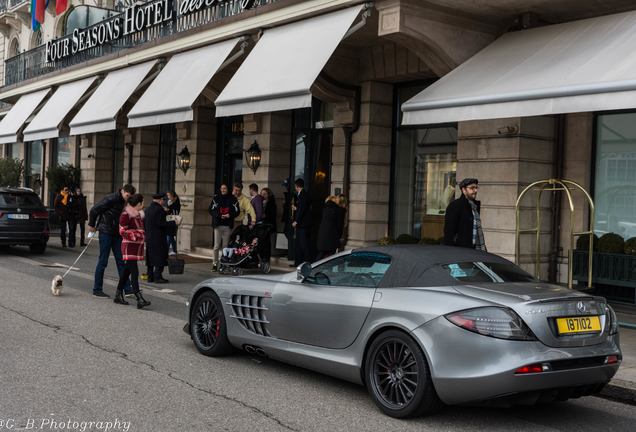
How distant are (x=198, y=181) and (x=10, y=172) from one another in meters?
13.2

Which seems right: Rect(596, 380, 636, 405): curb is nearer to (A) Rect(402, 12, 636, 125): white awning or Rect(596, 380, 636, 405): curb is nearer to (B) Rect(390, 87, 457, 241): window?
(A) Rect(402, 12, 636, 125): white awning

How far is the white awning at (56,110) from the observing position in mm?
21234

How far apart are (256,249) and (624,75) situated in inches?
331

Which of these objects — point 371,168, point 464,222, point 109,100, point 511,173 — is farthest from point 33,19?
point 464,222

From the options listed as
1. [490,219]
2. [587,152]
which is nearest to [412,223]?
[490,219]

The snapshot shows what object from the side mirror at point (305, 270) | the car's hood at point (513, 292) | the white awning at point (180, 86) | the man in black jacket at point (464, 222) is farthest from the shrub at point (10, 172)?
the car's hood at point (513, 292)

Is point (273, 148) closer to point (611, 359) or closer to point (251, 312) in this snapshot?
point (251, 312)

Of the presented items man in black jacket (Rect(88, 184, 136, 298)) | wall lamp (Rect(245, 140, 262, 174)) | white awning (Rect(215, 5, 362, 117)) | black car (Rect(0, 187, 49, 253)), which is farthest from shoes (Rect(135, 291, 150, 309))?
black car (Rect(0, 187, 49, 253))

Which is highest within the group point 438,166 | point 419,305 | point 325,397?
point 438,166

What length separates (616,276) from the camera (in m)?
10.9

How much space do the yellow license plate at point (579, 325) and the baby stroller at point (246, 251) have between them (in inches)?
395

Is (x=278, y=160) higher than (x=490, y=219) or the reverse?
higher

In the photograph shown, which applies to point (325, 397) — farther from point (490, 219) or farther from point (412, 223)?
point (412, 223)

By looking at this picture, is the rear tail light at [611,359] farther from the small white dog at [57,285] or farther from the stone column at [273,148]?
the stone column at [273,148]
